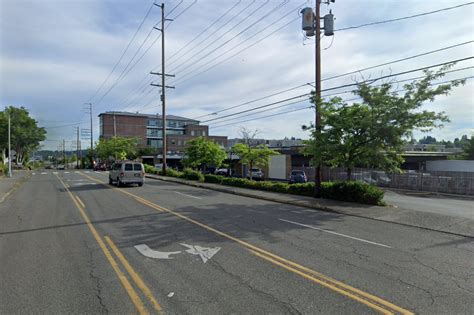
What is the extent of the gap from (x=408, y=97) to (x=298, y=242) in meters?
9.84

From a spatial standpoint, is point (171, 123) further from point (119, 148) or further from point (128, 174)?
point (128, 174)

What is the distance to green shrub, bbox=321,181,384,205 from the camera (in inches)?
615

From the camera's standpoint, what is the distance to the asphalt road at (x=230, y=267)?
4.91m

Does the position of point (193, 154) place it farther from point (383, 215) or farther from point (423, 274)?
point (423, 274)

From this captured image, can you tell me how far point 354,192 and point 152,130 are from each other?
107m

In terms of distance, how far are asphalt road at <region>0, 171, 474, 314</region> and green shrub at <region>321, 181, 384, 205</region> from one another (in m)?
4.32

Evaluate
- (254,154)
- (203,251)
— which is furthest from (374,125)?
(254,154)

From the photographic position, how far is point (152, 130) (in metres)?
117

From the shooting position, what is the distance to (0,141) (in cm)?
7350

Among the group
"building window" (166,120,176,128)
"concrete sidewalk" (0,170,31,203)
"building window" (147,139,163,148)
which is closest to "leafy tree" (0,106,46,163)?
"building window" (147,139,163,148)

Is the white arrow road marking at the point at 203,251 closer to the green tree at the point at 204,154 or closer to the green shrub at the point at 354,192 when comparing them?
the green shrub at the point at 354,192

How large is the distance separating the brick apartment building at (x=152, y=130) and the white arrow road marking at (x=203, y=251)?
303 feet

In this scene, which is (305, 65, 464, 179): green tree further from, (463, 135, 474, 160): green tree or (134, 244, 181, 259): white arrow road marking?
(463, 135, 474, 160): green tree

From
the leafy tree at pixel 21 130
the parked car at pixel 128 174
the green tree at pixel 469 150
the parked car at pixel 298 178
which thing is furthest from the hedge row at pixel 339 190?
the leafy tree at pixel 21 130
